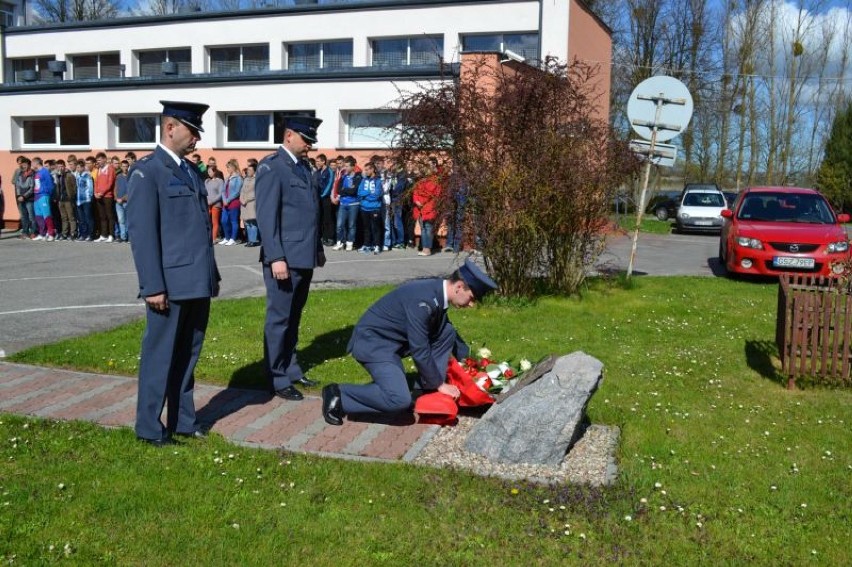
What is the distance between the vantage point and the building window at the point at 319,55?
29781 millimetres

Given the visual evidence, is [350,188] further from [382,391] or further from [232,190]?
[382,391]

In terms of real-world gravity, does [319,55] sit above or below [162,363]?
above

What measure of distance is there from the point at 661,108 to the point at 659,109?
0.11ft

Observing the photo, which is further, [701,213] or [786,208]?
[701,213]

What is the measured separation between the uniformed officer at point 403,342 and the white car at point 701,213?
24661 mm

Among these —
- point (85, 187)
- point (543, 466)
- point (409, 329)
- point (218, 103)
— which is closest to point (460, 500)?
point (543, 466)

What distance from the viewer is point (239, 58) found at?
3142cm

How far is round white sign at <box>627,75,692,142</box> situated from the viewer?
43.8 feet

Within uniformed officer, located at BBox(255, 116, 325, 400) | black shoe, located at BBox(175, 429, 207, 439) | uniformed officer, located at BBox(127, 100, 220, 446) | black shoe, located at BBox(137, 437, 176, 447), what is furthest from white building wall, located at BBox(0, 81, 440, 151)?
black shoe, located at BBox(137, 437, 176, 447)

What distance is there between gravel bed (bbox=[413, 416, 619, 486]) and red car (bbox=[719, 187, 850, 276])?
9.99 meters

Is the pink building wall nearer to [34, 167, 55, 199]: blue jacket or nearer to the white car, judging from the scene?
the white car

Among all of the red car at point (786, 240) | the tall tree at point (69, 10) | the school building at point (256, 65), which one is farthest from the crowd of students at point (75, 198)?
the tall tree at point (69, 10)

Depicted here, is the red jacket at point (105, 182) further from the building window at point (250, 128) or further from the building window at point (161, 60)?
the building window at point (161, 60)

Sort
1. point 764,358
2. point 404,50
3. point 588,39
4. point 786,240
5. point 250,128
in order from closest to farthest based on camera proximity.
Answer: point 764,358 → point 786,240 → point 250,128 → point 588,39 → point 404,50
